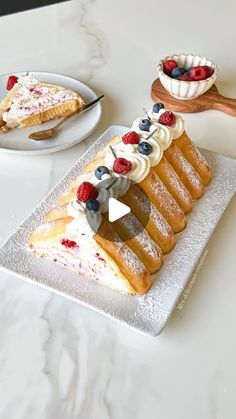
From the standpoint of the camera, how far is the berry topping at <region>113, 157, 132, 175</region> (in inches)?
40.8

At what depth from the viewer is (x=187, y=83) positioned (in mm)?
1409

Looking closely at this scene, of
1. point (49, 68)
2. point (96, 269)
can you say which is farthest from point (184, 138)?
point (49, 68)

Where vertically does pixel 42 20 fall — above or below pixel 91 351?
above

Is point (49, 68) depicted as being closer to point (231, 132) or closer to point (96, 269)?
point (231, 132)

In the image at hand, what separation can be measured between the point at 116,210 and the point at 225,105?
63cm

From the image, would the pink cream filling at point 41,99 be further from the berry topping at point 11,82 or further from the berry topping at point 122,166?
the berry topping at point 122,166

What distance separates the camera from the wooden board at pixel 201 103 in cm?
146

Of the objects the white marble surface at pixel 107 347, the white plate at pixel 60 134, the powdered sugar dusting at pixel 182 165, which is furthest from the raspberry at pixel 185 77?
the powdered sugar dusting at pixel 182 165

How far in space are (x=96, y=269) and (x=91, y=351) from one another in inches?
5.5

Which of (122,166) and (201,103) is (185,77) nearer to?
(201,103)

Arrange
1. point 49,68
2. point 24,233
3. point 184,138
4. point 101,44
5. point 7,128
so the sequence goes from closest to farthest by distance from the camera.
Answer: point 24,233 → point 184,138 → point 7,128 → point 49,68 → point 101,44

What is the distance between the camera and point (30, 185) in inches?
48.4

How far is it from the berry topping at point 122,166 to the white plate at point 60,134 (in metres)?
0.28

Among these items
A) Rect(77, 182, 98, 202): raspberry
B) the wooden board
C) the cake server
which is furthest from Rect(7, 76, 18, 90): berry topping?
Rect(77, 182, 98, 202): raspberry
